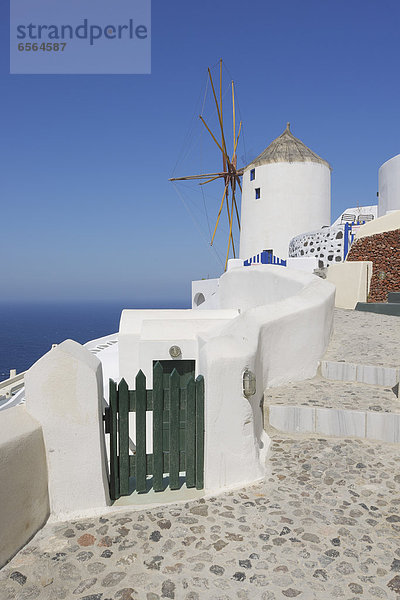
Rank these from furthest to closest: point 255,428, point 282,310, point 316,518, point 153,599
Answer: point 282,310, point 255,428, point 316,518, point 153,599

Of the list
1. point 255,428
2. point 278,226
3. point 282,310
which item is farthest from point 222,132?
point 255,428

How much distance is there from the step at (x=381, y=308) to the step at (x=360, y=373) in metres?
5.32

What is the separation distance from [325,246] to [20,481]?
1632 centimetres

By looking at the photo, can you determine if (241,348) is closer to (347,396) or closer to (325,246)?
(347,396)

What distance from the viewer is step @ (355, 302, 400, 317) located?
400 inches

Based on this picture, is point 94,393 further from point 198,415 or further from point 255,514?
point 255,514

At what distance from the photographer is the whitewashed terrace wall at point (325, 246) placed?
16.5 m

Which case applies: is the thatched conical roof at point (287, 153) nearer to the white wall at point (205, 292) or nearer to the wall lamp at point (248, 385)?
the white wall at point (205, 292)

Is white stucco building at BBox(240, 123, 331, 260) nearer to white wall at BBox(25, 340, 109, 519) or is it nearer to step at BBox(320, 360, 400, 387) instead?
step at BBox(320, 360, 400, 387)

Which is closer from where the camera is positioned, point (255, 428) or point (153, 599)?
point (153, 599)

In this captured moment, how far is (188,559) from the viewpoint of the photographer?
266 cm

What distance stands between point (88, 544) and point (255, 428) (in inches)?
66.7

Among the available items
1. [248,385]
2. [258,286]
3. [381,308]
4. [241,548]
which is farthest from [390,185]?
[241,548]

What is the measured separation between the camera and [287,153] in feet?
80.2
